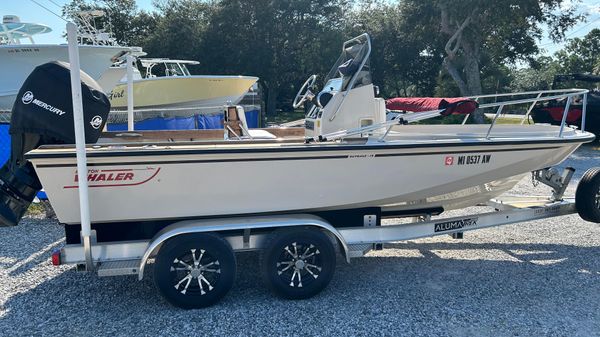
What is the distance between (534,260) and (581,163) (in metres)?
7.46

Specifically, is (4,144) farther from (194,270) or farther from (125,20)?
(125,20)

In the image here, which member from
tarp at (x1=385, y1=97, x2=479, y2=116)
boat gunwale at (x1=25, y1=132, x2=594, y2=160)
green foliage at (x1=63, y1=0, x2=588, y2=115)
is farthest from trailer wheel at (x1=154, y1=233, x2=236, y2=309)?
green foliage at (x1=63, y1=0, x2=588, y2=115)

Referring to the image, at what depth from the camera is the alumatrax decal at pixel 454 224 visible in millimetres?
4453

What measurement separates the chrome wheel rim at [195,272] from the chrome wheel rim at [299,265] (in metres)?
0.56

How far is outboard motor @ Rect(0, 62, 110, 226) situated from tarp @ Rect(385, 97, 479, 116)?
126 inches

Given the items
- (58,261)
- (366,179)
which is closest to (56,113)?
(58,261)

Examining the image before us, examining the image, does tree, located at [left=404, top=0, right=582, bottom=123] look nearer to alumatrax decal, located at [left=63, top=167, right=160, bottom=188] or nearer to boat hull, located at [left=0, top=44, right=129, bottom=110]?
boat hull, located at [left=0, top=44, right=129, bottom=110]

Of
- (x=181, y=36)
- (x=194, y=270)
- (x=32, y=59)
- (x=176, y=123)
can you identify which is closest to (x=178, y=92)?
(x=176, y=123)

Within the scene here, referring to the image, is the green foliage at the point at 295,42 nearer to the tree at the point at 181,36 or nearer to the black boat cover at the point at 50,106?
the tree at the point at 181,36

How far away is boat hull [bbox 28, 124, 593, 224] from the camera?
3.62 metres

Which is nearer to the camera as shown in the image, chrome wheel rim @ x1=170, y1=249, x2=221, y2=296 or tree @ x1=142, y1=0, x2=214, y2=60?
chrome wheel rim @ x1=170, y1=249, x2=221, y2=296

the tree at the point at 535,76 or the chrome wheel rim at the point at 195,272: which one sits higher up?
the tree at the point at 535,76

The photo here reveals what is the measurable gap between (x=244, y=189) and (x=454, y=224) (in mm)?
2131

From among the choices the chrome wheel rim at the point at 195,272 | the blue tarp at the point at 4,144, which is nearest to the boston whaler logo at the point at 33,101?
the chrome wheel rim at the point at 195,272
